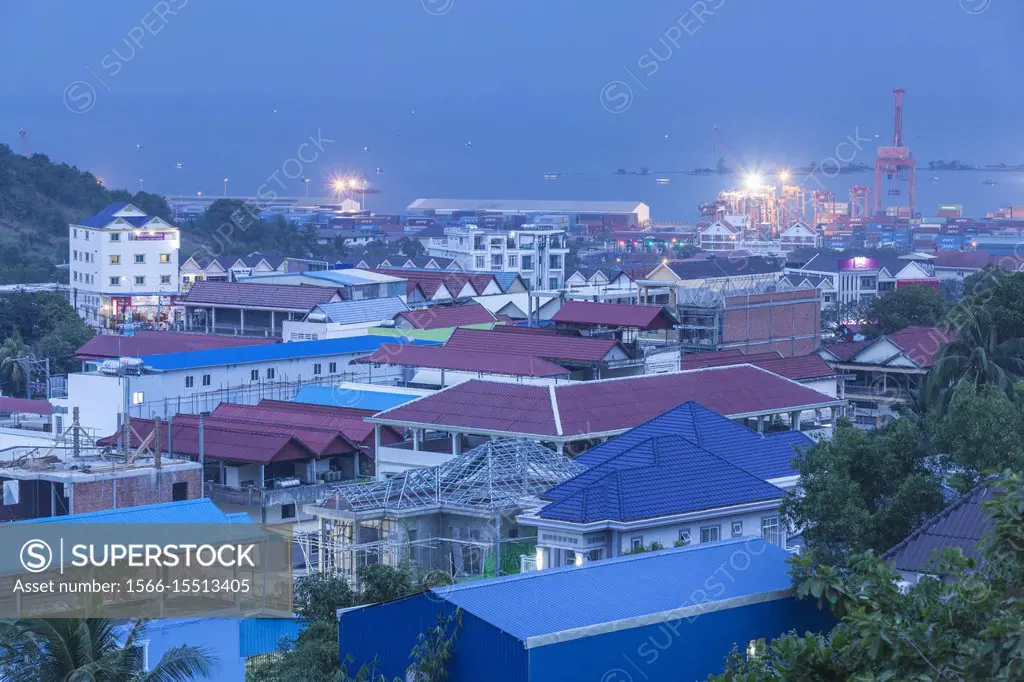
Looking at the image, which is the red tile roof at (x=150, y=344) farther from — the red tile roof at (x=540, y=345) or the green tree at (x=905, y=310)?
the green tree at (x=905, y=310)

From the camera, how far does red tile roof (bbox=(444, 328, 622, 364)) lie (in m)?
22.7

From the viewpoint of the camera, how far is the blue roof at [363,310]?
1195 inches

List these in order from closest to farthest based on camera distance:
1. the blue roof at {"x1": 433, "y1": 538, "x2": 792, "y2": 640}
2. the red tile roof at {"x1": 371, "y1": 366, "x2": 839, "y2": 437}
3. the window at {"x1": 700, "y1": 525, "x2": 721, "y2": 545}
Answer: the blue roof at {"x1": 433, "y1": 538, "x2": 792, "y2": 640} < the window at {"x1": 700, "y1": 525, "x2": 721, "y2": 545} < the red tile roof at {"x1": 371, "y1": 366, "x2": 839, "y2": 437}

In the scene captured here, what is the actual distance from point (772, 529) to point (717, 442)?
1812 millimetres

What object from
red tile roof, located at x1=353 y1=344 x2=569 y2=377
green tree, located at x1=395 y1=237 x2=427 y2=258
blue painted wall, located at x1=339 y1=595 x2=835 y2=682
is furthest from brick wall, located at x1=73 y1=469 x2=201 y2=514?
green tree, located at x1=395 y1=237 x2=427 y2=258

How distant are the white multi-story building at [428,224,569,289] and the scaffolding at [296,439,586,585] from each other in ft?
105

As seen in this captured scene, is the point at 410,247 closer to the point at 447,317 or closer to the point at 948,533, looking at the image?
the point at 447,317

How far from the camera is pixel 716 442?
15.0 m

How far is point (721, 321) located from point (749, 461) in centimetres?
1198

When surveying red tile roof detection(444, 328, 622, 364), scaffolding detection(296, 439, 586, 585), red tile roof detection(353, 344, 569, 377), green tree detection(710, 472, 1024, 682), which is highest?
red tile roof detection(444, 328, 622, 364)

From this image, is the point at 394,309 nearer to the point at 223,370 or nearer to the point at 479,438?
the point at 223,370

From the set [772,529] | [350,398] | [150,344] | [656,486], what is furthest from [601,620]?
[150,344]

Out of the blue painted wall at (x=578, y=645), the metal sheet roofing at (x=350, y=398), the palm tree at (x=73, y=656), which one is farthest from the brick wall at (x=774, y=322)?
the palm tree at (x=73, y=656)

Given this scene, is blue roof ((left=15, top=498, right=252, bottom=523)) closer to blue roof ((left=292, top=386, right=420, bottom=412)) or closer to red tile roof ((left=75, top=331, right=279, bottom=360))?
blue roof ((left=292, top=386, right=420, bottom=412))
